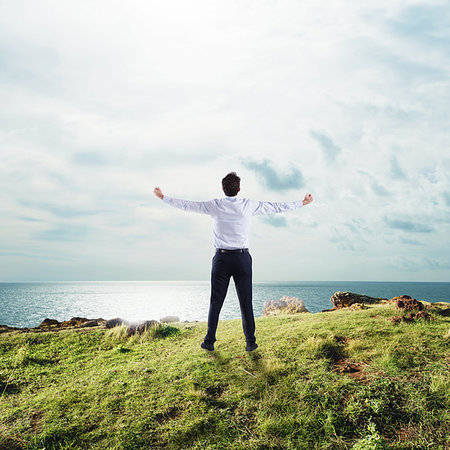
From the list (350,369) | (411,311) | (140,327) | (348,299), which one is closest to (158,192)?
(350,369)

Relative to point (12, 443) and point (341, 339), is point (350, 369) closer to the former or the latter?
point (341, 339)

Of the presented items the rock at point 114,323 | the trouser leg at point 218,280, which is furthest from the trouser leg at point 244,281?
the rock at point 114,323

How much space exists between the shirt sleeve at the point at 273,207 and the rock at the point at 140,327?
273 inches

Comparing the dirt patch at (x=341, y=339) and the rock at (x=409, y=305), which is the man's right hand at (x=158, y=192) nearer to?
the dirt patch at (x=341, y=339)

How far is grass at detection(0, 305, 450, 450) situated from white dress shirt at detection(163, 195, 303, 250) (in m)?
2.75

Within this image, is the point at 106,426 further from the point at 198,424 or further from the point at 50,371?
the point at 50,371

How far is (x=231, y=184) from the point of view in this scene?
265 inches

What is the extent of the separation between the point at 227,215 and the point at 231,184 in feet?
2.24

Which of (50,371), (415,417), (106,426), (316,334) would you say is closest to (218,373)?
(106,426)

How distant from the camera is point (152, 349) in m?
9.39

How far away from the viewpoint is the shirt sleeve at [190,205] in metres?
6.68

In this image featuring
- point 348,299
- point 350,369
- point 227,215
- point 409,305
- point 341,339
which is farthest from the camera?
point 348,299

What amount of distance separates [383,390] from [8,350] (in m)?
11.2

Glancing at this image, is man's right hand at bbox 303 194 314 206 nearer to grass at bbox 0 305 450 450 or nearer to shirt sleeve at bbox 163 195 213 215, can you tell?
shirt sleeve at bbox 163 195 213 215
